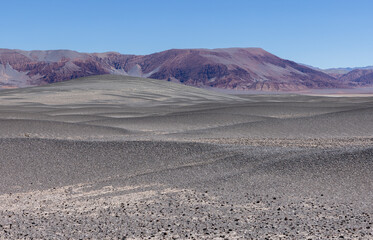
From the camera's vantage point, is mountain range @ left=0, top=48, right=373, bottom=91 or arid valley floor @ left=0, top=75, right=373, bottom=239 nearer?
arid valley floor @ left=0, top=75, right=373, bottom=239

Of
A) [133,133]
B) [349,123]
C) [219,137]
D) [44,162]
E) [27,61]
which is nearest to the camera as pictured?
[44,162]

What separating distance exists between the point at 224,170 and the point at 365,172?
8.60ft

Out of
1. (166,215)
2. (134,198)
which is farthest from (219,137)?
(166,215)

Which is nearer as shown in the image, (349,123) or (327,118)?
(349,123)

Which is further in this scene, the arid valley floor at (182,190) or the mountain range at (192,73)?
the mountain range at (192,73)

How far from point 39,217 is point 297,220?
11.1 feet

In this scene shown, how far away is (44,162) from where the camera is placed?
9.71 m

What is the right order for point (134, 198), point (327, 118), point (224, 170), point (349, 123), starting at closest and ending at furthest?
point (134, 198), point (224, 170), point (349, 123), point (327, 118)

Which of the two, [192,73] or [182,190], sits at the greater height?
[192,73]

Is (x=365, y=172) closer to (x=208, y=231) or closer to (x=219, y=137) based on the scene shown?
(x=208, y=231)

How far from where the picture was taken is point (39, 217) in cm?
593

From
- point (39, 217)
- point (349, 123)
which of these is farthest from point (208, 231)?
point (349, 123)

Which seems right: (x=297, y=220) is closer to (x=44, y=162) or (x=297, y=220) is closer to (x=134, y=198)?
(x=134, y=198)

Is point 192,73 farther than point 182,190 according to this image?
Yes
